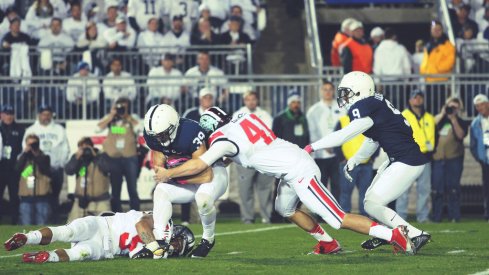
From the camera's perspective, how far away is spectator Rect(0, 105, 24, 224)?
19703 millimetres

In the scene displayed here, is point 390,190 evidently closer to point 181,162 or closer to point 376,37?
point 181,162

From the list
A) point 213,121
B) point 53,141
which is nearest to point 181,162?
point 213,121

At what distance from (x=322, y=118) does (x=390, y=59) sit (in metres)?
2.66

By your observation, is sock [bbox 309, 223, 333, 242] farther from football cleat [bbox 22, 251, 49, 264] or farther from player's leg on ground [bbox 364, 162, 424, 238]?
football cleat [bbox 22, 251, 49, 264]

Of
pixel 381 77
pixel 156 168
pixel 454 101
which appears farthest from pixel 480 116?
pixel 156 168

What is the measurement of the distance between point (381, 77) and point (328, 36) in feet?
15.1

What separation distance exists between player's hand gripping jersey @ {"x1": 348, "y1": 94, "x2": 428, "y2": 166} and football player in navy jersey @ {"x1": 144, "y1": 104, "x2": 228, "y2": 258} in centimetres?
151

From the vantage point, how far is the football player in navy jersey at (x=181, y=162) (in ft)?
39.8

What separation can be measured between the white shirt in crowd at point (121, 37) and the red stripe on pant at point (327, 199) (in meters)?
10.6

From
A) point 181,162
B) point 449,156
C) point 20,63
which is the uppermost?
point 20,63

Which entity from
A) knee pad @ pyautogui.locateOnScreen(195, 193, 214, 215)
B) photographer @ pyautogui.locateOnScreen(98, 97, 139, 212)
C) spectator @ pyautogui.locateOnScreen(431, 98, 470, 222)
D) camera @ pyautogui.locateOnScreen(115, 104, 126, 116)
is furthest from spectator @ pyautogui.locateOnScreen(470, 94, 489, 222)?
knee pad @ pyautogui.locateOnScreen(195, 193, 214, 215)

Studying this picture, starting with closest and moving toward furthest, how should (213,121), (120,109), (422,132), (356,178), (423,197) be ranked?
1. (213,121)
2. (356,178)
3. (422,132)
4. (423,197)
5. (120,109)

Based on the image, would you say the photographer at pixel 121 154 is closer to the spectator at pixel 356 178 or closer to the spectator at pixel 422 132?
the spectator at pixel 356 178

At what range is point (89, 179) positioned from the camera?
19.0 metres
